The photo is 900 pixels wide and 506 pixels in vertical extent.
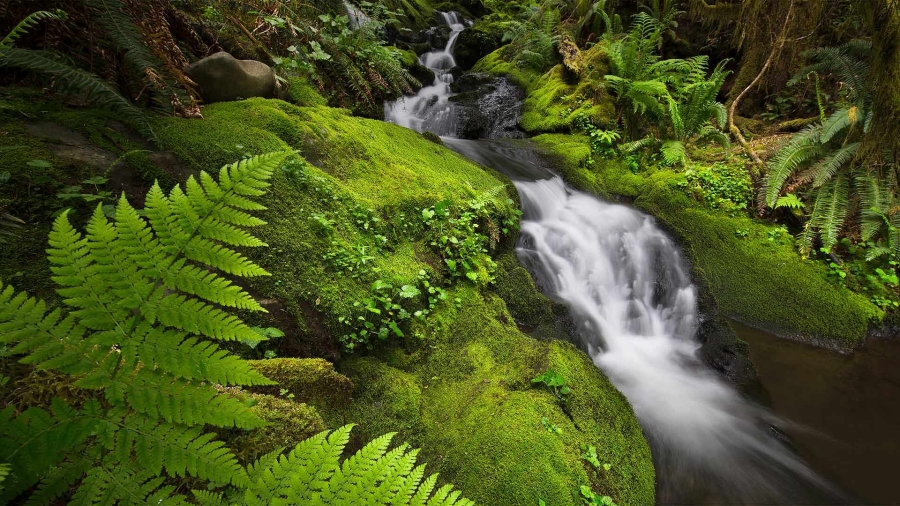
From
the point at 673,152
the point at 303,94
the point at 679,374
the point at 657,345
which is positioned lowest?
the point at 679,374

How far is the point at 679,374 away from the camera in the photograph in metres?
4.52

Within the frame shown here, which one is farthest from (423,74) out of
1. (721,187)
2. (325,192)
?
(325,192)

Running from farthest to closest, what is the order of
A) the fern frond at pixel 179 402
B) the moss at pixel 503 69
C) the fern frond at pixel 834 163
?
1. the moss at pixel 503 69
2. the fern frond at pixel 834 163
3. the fern frond at pixel 179 402

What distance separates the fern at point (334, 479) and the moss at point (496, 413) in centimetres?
113

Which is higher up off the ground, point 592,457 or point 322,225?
point 322,225

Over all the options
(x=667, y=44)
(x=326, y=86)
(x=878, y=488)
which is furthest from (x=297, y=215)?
(x=667, y=44)

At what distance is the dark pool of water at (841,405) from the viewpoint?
3463 millimetres

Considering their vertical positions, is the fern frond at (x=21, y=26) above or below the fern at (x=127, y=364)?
above

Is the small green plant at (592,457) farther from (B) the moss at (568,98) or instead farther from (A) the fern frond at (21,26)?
(B) the moss at (568,98)

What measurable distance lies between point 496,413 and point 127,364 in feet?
6.56

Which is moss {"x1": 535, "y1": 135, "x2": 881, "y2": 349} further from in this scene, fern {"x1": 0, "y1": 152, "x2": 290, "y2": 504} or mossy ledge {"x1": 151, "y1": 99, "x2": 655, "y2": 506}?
fern {"x1": 0, "y1": 152, "x2": 290, "y2": 504}

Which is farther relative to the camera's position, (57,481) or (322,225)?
(322,225)

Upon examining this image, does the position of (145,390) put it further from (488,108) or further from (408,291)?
(488,108)

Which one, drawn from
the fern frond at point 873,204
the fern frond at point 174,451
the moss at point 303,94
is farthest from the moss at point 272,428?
the fern frond at point 873,204
